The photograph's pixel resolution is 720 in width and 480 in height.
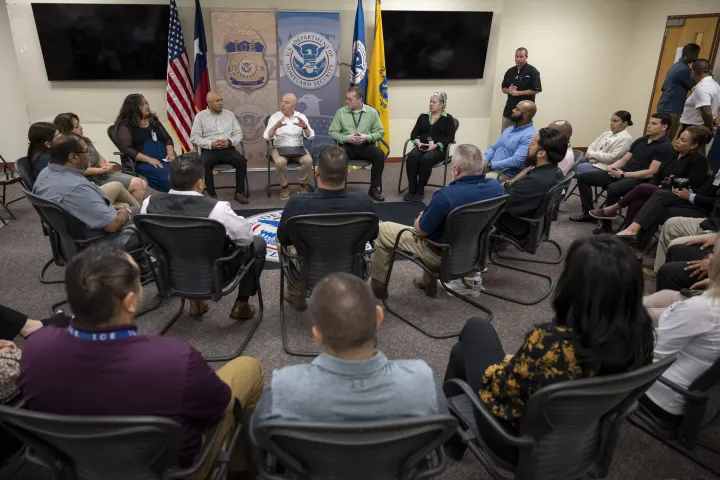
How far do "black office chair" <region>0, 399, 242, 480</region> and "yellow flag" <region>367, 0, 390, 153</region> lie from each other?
5868 millimetres

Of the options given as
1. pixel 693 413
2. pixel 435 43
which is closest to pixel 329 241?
pixel 693 413

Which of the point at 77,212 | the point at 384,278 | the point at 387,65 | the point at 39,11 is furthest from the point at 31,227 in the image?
the point at 387,65

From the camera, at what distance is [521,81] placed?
7215 mm

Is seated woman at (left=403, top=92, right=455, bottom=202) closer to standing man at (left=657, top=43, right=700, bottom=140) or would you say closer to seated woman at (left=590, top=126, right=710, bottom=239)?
seated woman at (left=590, top=126, right=710, bottom=239)

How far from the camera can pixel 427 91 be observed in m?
7.43

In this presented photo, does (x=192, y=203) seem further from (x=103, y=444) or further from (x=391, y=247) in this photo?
(x=103, y=444)

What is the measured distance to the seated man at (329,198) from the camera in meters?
2.88

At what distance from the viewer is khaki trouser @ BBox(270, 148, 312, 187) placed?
5844 millimetres

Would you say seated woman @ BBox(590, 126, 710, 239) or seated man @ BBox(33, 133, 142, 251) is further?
seated woman @ BBox(590, 126, 710, 239)

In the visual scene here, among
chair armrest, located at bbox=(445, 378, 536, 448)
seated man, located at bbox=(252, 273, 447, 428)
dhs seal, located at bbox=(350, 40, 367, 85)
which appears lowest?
chair armrest, located at bbox=(445, 378, 536, 448)

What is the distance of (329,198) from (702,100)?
213 inches

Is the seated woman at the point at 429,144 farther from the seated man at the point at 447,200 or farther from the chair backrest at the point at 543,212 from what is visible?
the seated man at the point at 447,200

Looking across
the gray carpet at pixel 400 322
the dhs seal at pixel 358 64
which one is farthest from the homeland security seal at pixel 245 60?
the gray carpet at pixel 400 322

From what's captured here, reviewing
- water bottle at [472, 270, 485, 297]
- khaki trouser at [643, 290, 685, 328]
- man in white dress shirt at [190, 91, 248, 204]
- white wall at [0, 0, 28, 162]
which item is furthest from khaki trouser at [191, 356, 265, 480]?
white wall at [0, 0, 28, 162]
